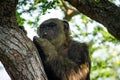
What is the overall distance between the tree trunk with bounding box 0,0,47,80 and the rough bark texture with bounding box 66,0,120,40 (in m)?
2.15

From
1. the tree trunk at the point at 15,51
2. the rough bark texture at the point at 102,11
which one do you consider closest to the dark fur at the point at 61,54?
the rough bark texture at the point at 102,11

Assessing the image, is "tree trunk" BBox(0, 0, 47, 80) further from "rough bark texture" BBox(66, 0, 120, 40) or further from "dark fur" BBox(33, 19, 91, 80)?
"rough bark texture" BBox(66, 0, 120, 40)

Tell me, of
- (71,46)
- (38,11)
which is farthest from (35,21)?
(71,46)

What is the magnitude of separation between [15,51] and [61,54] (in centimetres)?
214

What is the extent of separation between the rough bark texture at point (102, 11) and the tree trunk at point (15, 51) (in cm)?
215

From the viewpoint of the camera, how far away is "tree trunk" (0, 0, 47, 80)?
514cm

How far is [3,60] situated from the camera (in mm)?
5207

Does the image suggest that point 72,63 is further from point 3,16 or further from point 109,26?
point 3,16

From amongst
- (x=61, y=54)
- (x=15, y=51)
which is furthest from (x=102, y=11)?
(x=15, y=51)

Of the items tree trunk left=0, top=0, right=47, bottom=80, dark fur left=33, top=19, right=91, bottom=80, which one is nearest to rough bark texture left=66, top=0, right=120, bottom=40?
dark fur left=33, top=19, right=91, bottom=80

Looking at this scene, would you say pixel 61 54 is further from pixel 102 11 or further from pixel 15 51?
pixel 15 51

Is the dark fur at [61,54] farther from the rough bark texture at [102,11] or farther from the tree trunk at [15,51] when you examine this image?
the tree trunk at [15,51]

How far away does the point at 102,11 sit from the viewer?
732cm

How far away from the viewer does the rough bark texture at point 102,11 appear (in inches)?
285
